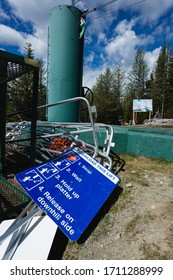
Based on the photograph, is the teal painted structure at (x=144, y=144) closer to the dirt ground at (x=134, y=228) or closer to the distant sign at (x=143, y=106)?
the dirt ground at (x=134, y=228)

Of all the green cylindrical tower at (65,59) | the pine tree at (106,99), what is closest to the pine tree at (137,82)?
the pine tree at (106,99)

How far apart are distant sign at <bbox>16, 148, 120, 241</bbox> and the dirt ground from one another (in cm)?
14

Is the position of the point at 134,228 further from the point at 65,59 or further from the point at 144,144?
the point at 65,59

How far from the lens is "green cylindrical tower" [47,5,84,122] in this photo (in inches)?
171

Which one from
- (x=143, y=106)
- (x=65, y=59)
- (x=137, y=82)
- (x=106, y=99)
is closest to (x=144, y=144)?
(x=65, y=59)

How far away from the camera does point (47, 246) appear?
1282mm

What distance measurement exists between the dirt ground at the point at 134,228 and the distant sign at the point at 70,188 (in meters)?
0.14

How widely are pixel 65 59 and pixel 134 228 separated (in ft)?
13.8

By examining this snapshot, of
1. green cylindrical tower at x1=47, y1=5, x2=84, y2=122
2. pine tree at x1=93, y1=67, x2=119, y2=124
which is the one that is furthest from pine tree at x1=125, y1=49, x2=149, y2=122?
green cylindrical tower at x1=47, y1=5, x2=84, y2=122

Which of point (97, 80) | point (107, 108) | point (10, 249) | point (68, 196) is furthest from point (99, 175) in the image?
point (97, 80)

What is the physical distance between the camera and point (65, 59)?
4.39m

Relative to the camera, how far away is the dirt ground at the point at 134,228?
1.25 metres
